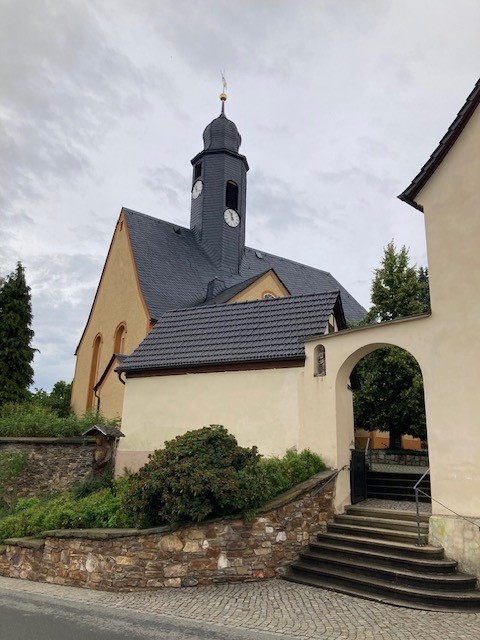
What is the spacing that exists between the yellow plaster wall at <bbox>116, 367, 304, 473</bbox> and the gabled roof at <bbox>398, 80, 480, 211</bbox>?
4073 millimetres

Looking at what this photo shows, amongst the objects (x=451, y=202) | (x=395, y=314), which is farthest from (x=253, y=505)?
(x=395, y=314)

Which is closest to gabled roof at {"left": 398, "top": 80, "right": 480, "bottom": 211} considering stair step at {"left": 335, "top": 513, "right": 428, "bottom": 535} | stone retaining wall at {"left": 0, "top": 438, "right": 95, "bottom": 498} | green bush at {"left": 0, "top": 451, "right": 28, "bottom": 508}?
stair step at {"left": 335, "top": 513, "right": 428, "bottom": 535}

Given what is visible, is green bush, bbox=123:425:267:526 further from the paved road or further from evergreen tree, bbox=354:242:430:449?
evergreen tree, bbox=354:242:430:449

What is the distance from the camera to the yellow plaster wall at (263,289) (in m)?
21.8

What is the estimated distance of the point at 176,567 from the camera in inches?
294

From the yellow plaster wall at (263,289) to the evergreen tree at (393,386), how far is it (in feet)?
15.8

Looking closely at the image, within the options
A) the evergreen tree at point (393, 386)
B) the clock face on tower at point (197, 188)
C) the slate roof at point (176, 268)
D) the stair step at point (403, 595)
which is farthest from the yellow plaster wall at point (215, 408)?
the clock face on tower at point (197, 188)

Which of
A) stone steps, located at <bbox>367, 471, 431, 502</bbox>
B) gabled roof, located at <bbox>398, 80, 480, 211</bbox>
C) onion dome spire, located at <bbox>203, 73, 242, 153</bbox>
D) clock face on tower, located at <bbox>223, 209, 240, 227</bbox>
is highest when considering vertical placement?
onion dome spire, located at <bbox>203, 73, 242, 153</bbox>

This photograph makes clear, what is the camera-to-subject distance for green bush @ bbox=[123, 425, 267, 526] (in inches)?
296

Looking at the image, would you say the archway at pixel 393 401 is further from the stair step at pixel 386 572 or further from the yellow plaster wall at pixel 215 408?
the stair step at pixel 386 572

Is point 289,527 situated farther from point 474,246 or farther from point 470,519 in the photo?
point 474,246

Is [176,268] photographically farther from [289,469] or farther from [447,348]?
[447,348]

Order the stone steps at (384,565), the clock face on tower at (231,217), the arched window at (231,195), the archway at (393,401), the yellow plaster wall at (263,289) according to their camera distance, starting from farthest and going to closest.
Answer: the arched window at (231,195) < the clock face on tower at (231,217) < the yellow plaster wall at (263,289) < the archway at (393,401) < the stone steps at (384,565)

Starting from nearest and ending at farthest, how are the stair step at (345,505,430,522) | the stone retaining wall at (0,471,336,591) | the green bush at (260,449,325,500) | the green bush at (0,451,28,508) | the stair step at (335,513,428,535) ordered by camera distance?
the stone retaining wall at (0,471,336,591), the stair step at (335,513,428,535), the stair step at (345,505,430,522), the green bush at (260,449,325,500), the green bush at (0,451,28,508)
